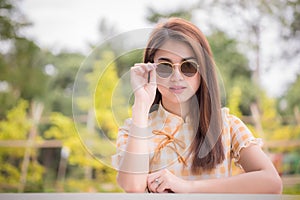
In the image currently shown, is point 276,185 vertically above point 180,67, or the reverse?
point 180,67

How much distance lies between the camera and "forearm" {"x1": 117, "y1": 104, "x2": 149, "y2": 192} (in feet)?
2.68

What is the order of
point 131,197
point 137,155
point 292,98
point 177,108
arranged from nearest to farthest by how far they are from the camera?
point 131,197
point 137,155
point 177,108
point 292,98

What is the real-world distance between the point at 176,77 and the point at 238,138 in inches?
8.4

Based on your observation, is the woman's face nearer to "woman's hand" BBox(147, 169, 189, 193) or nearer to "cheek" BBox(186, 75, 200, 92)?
"cheek" BBox(186, 75, 200, 92)

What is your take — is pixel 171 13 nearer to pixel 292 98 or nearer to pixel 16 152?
pixel 292 98

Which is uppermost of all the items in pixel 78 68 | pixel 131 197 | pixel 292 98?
pixel 78 68

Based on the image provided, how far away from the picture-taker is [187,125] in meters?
0.91

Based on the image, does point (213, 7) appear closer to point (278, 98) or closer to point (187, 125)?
point (278, 98)

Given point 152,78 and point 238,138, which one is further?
point 238,138

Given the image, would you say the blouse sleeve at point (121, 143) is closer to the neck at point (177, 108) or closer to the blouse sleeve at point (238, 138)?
the neck at point (177, 108)

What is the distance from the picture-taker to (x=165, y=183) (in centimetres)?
83

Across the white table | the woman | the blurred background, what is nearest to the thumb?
the woman

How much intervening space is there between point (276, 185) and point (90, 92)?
0.42m

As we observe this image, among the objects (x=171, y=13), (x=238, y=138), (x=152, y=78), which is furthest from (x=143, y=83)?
(x=171, y=13)
